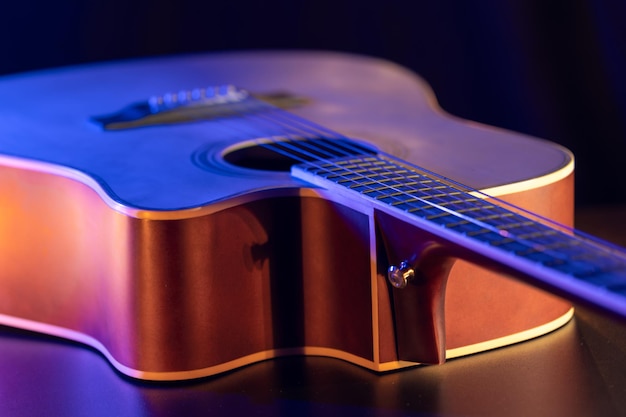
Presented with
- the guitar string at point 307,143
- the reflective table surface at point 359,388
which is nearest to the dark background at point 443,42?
the guitar string at point 307,143

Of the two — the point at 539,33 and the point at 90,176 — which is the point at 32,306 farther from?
the point at 539,33

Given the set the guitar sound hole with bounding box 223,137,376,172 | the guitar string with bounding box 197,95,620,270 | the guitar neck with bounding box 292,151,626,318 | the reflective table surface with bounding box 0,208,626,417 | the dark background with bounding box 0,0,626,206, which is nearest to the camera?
the guitar neck with bounding box 292,151,626,318

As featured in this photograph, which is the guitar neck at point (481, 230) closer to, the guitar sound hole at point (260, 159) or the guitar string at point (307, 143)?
the guitar string at point (307, 143)

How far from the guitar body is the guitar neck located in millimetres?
34

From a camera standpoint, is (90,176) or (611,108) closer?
(90,176)

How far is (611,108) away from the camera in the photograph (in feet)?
5.27

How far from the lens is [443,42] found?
5.80 feet

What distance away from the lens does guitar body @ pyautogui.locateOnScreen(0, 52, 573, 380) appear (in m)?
0.94

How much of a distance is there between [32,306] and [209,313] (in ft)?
0.86

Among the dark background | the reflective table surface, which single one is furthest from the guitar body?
the dark background

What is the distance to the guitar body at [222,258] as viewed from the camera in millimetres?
942

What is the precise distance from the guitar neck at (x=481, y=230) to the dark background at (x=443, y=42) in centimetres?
69

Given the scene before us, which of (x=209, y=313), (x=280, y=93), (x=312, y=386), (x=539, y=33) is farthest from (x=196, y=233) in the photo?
(x=539, y=33)

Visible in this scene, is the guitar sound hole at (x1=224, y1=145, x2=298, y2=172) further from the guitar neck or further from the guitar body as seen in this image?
the guitar neck
